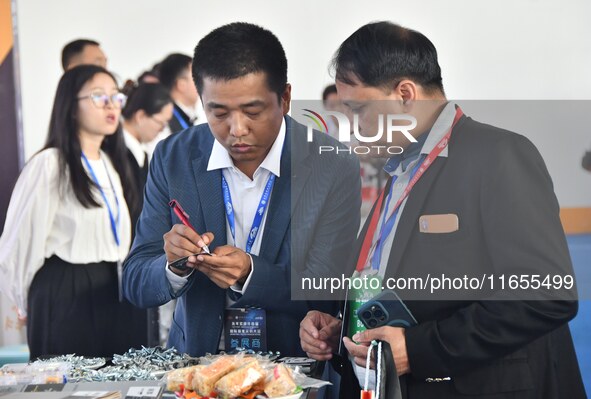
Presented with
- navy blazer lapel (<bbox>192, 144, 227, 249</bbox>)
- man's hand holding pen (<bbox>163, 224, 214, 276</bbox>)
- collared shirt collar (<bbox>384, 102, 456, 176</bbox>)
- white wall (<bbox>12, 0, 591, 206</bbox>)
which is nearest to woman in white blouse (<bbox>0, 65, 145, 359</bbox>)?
white wall (<bbox>12, 0, 591, 206</bbox>)

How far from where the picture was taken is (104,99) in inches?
150

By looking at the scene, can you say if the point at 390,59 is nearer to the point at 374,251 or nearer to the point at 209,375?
the point at 374,251

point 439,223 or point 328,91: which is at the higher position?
point 328,91

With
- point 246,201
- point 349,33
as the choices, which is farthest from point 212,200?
point 349,33

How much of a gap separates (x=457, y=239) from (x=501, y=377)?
34 cm

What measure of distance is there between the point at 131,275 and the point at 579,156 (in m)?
1.71

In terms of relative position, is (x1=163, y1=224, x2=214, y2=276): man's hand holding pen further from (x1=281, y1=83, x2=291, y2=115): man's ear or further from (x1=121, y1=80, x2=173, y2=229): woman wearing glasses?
(x1=121, y1=80, x2=173, y2=229): woman wearing glasses

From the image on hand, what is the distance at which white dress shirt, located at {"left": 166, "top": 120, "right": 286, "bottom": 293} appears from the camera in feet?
7.86

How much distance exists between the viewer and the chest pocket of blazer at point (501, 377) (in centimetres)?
187

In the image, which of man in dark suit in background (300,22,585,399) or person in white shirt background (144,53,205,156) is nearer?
man in dark suit in background (300,22,585,399)

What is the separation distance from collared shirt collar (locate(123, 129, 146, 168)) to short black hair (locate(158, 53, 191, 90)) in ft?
1.03

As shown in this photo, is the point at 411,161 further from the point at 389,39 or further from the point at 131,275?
the point at 131,275

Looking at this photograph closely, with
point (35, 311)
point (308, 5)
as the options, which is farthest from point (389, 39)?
point (35, 311)

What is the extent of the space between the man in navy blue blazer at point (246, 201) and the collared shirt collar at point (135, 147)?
4.81ft
